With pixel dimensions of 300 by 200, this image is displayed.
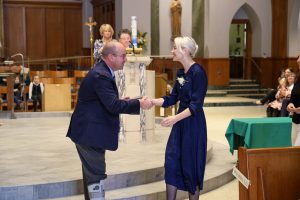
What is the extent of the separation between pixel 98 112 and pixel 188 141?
2.58 ft

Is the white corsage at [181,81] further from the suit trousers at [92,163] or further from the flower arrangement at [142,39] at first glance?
the flower arrangement at [142,39]

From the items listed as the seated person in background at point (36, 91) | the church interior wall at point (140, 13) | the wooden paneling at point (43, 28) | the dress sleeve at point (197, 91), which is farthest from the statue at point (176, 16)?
the dress sleeve at point (197, 91)

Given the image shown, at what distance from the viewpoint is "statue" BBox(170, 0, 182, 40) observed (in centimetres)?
1616

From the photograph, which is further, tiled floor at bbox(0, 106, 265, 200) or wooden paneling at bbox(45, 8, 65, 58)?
Result: wooden paneling at bbox(45, 8, 65, 58)

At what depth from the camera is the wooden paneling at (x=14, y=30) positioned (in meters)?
18.6

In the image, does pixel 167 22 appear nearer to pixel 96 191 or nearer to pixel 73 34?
pixel 73 34

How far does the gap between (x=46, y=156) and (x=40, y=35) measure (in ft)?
45.8

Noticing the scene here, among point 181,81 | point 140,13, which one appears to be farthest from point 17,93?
point 181,81

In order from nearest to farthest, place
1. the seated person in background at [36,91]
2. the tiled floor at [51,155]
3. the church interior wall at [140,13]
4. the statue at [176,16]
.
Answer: the tiled floor at [51,155] < the seated person in background at [36,91] < the church interior wall at [140,13] < the statue at [176,16]

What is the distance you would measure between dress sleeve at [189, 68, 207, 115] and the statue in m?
12.4

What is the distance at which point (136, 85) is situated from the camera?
20.9ft

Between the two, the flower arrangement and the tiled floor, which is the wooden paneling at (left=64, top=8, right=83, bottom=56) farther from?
the tiled floor

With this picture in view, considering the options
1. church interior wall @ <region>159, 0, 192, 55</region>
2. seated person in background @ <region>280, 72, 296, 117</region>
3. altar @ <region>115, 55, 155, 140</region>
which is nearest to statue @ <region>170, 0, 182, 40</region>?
church interior wall @ <region>159, 0, 192, 55</region>

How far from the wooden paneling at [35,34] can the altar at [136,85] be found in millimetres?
13106
